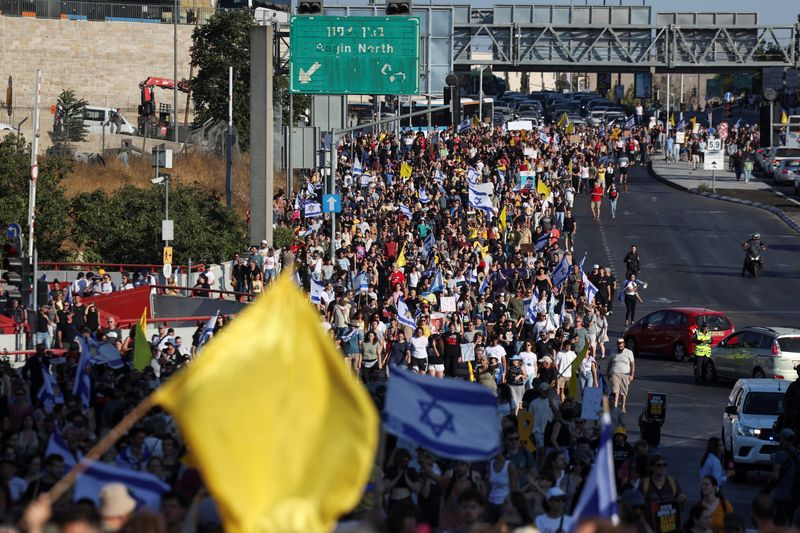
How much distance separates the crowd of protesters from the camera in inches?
488

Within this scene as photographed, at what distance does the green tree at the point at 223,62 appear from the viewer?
63.9 m

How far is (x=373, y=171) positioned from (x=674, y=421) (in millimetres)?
27272

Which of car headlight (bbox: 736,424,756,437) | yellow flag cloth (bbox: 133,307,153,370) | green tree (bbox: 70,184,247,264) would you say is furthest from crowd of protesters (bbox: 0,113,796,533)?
green tree (bbox: 70,184,247,264)

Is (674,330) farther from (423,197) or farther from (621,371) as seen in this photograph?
(423,197)

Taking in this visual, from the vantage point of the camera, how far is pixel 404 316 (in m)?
27.0

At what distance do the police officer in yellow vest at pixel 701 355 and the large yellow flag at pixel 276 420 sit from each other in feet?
70.7

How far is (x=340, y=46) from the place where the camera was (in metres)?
44.8

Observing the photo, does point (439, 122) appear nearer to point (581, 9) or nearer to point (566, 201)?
point (581, 9)

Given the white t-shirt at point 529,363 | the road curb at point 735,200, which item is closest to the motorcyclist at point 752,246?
the road curb at point 735,200

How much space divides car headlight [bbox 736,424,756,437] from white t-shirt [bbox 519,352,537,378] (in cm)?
371

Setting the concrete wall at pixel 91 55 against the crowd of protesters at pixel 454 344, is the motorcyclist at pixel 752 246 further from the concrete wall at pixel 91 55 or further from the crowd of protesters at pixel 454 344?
the concrete wall at pixel 91 55

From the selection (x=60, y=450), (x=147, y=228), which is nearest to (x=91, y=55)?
(x=147, y=228)

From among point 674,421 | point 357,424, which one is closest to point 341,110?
point 674,421

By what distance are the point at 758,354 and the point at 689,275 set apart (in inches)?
594
